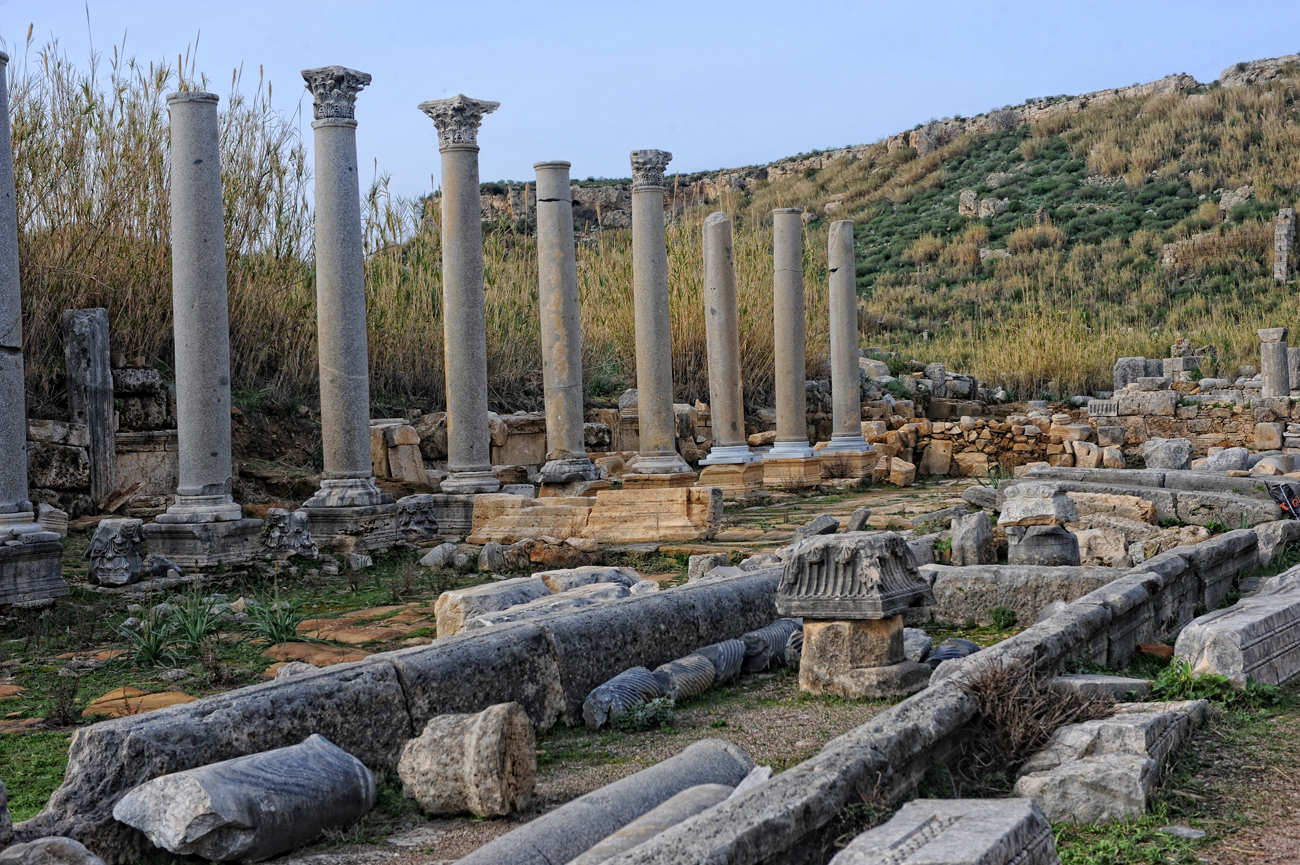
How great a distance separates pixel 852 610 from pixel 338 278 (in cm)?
684

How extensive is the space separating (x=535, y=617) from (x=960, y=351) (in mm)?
23610

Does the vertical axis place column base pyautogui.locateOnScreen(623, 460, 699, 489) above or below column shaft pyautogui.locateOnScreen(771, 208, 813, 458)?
below

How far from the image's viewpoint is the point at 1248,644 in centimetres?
492

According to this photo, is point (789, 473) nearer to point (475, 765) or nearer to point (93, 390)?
point (93, 390)

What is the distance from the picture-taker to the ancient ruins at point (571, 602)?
3373mm

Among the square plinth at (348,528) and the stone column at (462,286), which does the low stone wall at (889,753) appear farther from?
the stone column at (462,286)

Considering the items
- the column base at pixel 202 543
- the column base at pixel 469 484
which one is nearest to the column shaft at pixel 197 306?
the column base at pixel 202 543

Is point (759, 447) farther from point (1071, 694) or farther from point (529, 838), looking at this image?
→ point (529, 838)

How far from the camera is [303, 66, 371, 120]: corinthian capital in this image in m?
10.4

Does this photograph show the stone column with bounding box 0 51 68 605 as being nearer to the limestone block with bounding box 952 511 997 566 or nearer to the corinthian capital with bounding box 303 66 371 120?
the corinthian capital with bounding box 303 66 371 120

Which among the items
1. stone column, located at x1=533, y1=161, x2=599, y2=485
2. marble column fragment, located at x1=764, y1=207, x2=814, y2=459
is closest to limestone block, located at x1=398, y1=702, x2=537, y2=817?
stone column, located at x1=533, y1=161, x2=599, y2=485

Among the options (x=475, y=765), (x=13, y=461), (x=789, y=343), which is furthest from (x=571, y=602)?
(x=789, y=343)

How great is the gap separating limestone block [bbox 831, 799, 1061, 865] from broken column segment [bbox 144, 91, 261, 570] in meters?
7.49

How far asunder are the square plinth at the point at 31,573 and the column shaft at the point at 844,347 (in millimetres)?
11277
